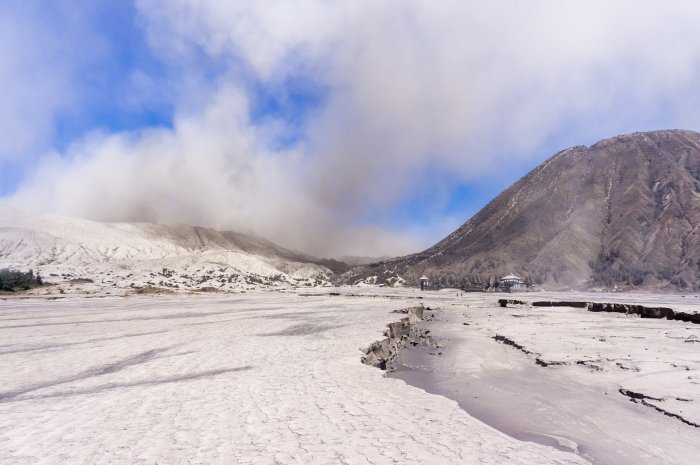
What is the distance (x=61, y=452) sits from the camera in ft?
18.9

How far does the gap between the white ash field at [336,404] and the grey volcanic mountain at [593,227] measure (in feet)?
322

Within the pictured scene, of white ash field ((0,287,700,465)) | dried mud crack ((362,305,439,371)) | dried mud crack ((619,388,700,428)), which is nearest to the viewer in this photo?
white ash field ((0,287,700,465))

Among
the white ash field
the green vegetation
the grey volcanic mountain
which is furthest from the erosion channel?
the grey volcanic mountain

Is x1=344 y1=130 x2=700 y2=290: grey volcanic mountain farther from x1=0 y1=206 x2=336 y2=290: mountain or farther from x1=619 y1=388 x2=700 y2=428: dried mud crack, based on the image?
x1=619 y1=388 x2=700 y2=428: dried mud crack

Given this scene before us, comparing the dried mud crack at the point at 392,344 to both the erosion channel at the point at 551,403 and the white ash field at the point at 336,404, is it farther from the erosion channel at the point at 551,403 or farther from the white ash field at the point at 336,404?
the white ash field at the point at 336,404

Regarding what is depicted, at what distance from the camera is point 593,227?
135 metres

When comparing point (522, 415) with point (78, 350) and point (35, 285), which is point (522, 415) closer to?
point (78, 350)

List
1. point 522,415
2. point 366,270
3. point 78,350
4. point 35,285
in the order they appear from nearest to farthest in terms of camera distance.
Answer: point 522,415
point 78,350
point 35,285
point 366,270

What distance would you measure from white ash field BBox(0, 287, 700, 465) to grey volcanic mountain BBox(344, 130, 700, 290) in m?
98.1

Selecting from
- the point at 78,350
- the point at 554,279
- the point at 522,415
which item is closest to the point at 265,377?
the point at 522,415

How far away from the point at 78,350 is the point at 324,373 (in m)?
10.6

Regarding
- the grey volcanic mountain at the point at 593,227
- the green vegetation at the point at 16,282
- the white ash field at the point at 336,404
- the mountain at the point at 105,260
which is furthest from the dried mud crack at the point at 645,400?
the grey volcanic mountain at the point at 593,227

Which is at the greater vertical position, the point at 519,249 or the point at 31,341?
the point at 519,249

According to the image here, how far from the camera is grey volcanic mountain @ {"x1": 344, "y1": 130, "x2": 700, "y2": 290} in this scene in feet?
352
